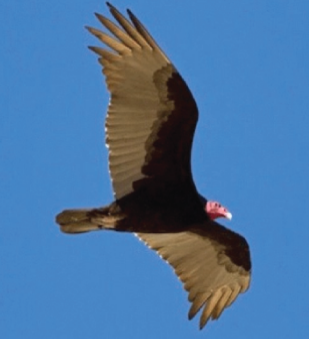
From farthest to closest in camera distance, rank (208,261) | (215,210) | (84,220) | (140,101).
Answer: (208,261)
(215,210)
(84,220)
(140,101)

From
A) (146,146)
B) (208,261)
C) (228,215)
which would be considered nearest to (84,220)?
(146,146)

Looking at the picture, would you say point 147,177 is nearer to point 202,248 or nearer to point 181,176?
point 181,176

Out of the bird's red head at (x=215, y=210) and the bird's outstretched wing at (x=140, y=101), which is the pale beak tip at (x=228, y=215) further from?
the bird's outstretched wing at (x=140, y=101)

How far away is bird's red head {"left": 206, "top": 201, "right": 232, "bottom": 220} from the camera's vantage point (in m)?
17.1

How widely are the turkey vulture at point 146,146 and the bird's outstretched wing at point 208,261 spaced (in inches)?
4.8

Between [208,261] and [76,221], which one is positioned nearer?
[76,221]

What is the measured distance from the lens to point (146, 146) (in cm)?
1673

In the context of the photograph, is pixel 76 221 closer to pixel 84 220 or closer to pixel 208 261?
pixel 84 220

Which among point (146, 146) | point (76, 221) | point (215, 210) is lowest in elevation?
point (76, 221)

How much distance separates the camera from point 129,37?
1633cm

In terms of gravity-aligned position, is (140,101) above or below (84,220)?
above

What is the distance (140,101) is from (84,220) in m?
1.38

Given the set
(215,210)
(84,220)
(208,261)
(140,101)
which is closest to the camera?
(140,101)

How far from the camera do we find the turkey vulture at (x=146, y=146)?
53.7ft
